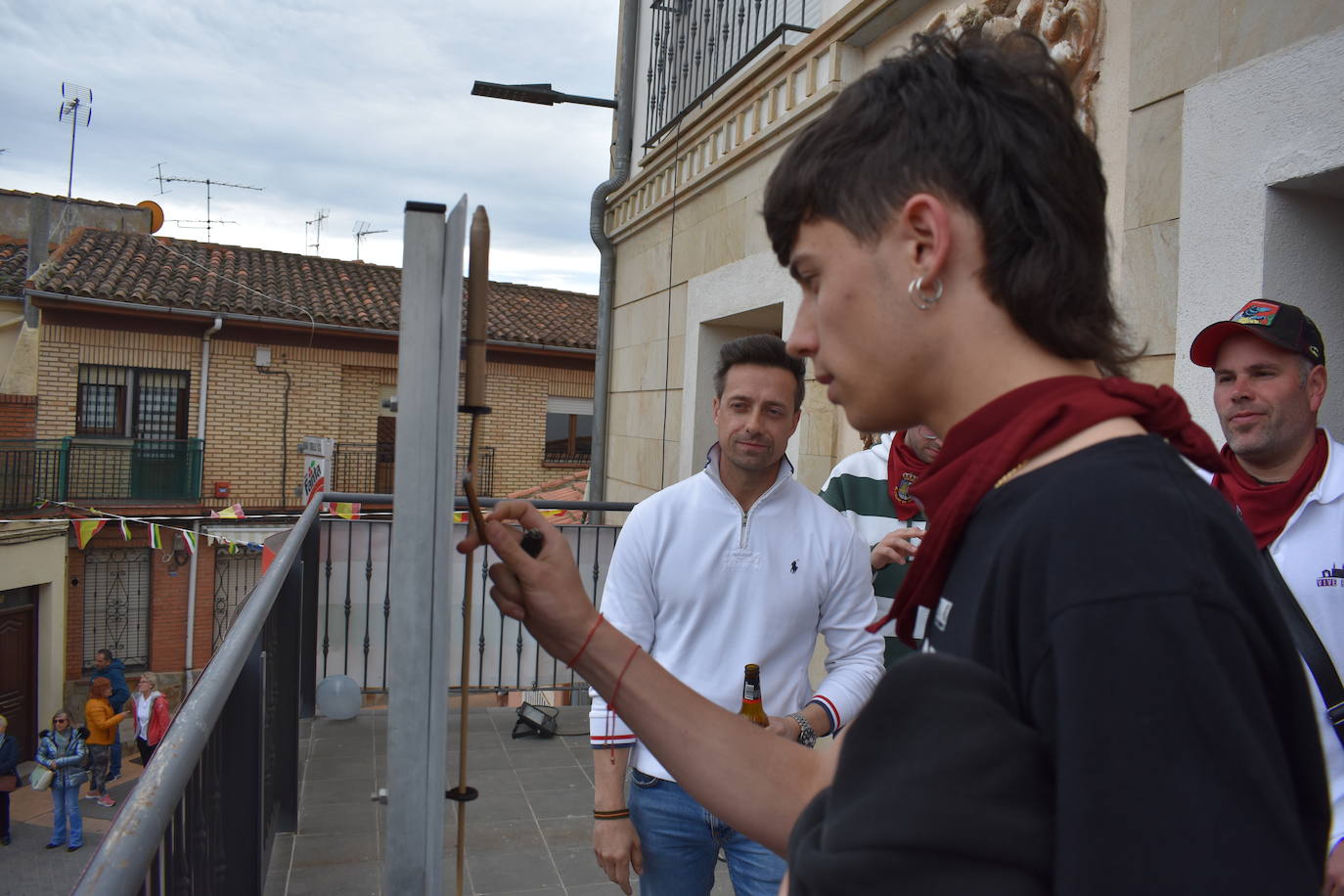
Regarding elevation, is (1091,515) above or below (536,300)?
below

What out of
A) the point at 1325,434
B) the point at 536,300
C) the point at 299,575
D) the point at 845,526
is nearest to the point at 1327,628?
the point at 1325,434

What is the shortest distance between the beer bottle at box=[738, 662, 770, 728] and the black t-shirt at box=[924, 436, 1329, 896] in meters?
1.75

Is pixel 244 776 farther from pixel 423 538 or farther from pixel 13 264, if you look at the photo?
pixel 13 264

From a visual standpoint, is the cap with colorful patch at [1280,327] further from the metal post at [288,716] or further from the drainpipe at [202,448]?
the drainpipe at [202,448]

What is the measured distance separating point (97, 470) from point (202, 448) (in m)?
2.09

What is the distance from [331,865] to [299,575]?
1.35m

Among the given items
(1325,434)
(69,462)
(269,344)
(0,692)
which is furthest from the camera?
(269,344)

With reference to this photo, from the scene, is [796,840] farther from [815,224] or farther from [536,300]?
[536,300]

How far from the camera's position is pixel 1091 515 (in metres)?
0.70

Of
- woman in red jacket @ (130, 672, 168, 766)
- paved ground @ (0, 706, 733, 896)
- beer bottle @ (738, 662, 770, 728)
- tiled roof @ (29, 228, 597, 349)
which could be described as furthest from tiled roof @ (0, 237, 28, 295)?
beer bottle @ (738, 662, 770, 728)

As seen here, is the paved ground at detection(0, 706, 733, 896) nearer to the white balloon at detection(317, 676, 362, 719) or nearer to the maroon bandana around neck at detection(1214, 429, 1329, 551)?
the white balloon at detection(317, 676, 362, 719)

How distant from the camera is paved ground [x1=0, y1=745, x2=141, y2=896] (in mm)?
12039

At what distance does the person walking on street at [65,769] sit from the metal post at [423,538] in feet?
45.2

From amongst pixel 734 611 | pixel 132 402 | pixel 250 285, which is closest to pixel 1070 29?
pixel 734 611
